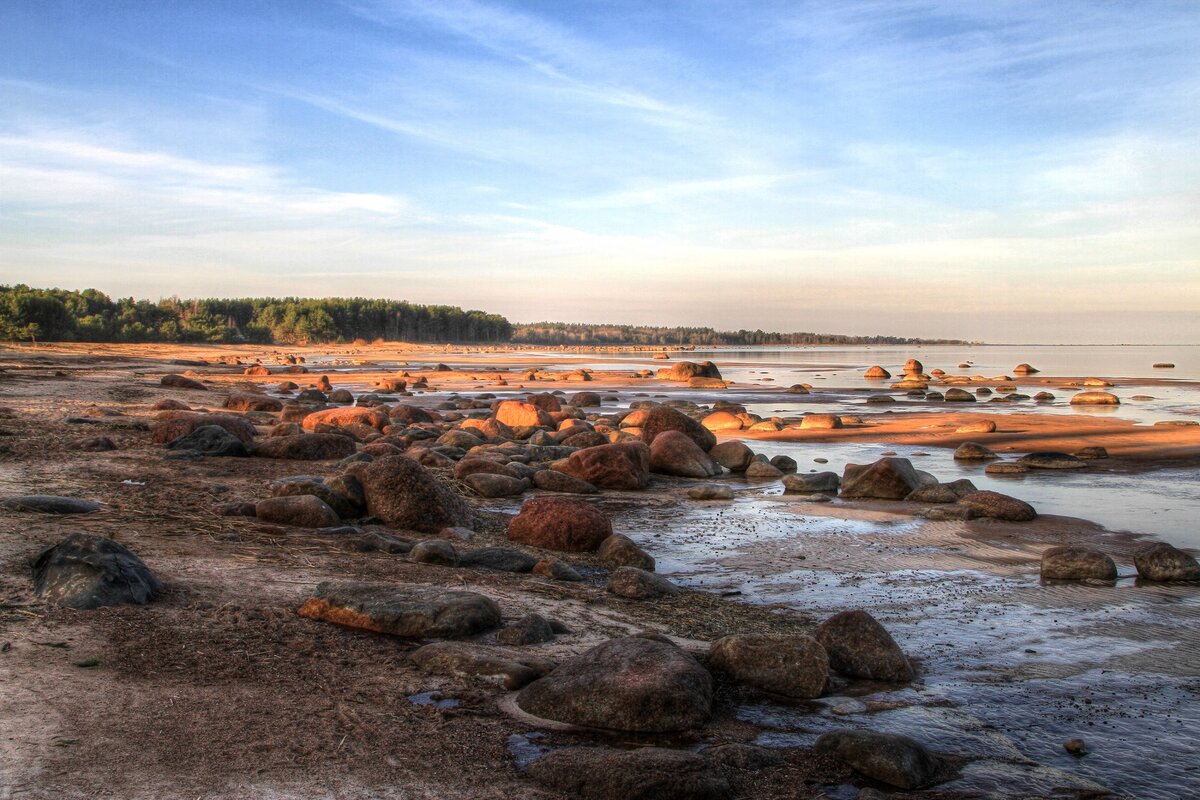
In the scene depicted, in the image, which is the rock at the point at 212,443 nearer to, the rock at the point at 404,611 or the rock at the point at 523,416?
the rock at the point at 523,416

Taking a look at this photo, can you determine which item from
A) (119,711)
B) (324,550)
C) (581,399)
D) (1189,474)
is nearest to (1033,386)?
(581,399)

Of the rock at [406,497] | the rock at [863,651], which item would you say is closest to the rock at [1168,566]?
the rock at [863,651]

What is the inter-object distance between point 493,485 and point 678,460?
14.3 feet

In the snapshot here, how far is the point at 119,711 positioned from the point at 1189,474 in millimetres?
17806

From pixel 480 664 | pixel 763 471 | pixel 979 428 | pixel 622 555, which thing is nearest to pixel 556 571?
pixel 622 555

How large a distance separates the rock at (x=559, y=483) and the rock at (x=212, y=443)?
4.72m

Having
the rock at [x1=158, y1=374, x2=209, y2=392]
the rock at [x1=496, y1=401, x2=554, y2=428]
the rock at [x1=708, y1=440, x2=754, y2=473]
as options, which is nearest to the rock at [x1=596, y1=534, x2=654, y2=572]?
the rock at [x1=708, y1=440, x2=754, y2=473]

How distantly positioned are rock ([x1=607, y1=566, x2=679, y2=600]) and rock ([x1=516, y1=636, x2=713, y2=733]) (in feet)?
7.22

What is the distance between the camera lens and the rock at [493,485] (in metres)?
12.7

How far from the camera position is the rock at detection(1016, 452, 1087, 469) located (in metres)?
16.9

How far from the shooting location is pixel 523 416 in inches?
856

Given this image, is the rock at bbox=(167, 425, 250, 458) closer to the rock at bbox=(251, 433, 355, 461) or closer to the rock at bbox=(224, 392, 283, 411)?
the rock at bbox=(251, 433, 355, 461)

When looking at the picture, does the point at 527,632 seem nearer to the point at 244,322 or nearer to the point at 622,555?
the point at 622,555

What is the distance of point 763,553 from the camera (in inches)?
384
